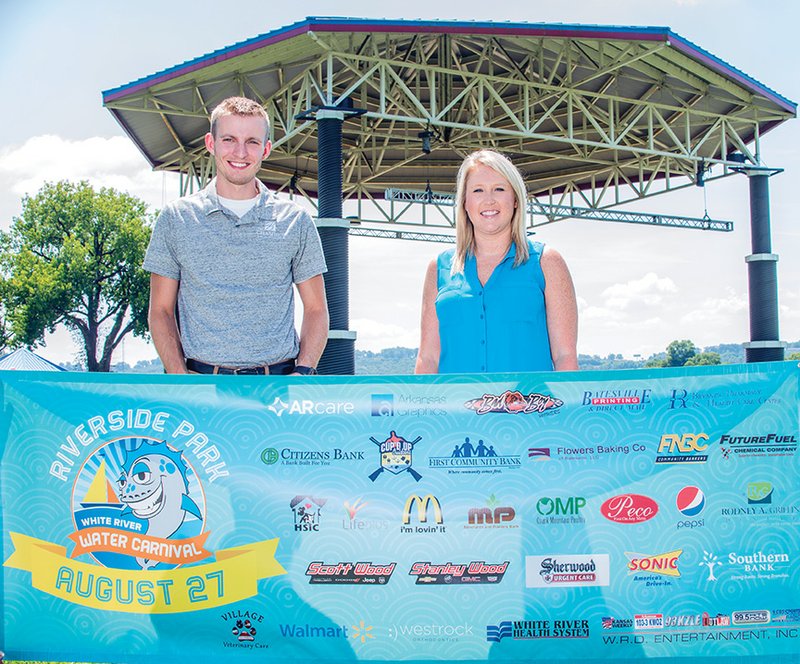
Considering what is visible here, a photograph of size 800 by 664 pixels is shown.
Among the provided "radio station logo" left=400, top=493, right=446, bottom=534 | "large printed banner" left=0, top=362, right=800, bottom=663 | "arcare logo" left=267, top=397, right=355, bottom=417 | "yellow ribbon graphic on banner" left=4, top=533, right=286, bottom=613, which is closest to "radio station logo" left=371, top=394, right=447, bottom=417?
"large printed banner" left=0, top=362, right=800, bottom=663

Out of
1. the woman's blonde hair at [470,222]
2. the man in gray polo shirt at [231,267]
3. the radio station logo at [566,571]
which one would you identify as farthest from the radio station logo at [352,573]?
the woman's blonde hair at [470,222]

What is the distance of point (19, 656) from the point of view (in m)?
3.71

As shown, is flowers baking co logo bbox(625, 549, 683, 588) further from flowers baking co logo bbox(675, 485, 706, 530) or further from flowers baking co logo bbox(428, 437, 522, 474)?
flowers baking co logo bbox(428, 437, 522, 474)

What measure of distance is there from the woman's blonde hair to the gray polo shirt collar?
0.99 metres

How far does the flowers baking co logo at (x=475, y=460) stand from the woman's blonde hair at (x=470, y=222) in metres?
0.96

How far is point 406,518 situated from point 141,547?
4.04 feet

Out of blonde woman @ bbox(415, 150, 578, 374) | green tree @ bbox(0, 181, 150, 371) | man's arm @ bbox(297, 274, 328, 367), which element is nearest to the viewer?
blonde woman @ bbox(415, 150, 578, 374)

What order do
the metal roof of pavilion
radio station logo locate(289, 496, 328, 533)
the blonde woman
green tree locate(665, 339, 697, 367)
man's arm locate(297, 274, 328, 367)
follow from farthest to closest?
1. green tree locate(665, 339, 697, 367)
2. the metal roof of pavilion
3. man's arm locate(297, 274, 328, 367)
4. the blonde woman
5. radio station logo locate(289, 496, 328, 533)

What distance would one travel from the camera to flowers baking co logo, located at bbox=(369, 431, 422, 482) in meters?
3.69

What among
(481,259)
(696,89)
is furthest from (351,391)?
(696,89)

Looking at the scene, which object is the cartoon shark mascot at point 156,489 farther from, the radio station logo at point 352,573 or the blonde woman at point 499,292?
the blonde woman at point 499,292

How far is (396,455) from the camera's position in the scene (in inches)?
146

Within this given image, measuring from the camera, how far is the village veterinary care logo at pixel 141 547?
144 inches

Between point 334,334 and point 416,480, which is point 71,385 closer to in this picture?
point 416,480
